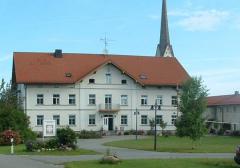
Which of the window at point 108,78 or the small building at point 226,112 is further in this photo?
the small building at point 226,112

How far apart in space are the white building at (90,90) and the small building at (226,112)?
8.14 meters

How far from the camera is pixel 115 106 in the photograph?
79062mm

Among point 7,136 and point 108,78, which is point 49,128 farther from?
point 108,78

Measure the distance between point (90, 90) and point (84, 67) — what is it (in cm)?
404

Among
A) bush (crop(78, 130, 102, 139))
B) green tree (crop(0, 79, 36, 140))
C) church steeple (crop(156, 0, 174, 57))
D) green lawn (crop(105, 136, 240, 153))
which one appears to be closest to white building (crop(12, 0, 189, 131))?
bush (crop(78, 130, 102, 139))

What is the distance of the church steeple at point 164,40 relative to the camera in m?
117

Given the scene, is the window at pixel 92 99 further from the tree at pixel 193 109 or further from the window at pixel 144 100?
the tree at pixel 193 109

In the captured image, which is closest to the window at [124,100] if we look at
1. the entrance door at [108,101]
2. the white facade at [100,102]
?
the white facade at [100,102]

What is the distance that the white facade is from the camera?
3004 inches

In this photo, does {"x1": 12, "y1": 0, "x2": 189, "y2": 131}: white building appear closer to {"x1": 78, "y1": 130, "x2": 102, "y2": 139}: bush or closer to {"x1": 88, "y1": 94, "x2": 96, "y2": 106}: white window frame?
{"x1": 88, "y1": 94, "x2": 96, "y2": 106}: white window frame

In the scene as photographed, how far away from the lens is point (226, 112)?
86.1m

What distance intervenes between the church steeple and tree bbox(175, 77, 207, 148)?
234ft

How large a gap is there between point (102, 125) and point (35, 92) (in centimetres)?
1058

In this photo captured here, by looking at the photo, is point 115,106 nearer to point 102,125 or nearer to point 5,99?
point 102,125
